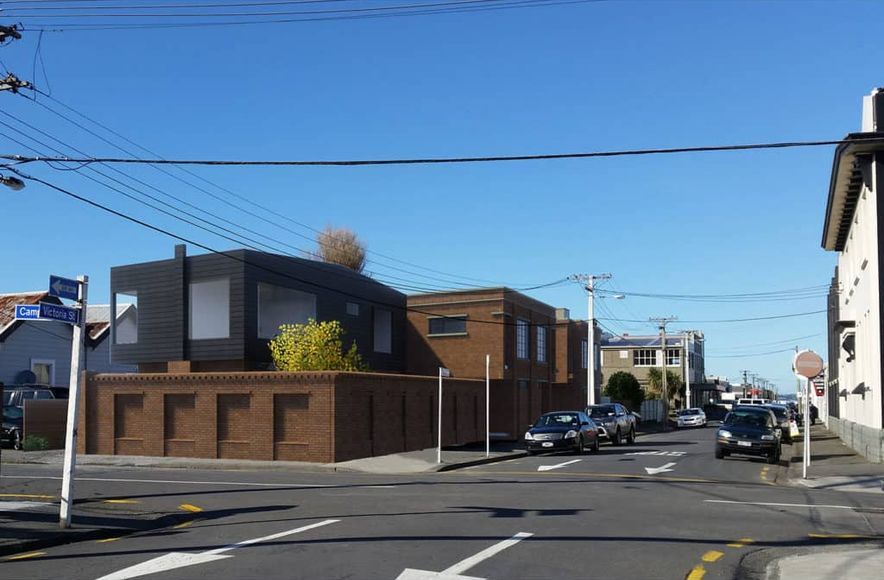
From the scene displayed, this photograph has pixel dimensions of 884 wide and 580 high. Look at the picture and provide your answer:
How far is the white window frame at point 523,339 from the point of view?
147 ft

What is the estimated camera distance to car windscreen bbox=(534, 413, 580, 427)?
3056cm

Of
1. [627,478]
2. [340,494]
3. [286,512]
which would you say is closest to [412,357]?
[627,478]

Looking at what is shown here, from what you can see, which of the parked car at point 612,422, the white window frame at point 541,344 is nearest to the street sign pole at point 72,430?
the parked car at point 612,422

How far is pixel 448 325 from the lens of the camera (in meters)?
43.9

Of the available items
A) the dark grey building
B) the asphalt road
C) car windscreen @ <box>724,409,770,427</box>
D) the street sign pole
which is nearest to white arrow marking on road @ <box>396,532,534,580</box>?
the asphalt road

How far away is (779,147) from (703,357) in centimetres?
11867

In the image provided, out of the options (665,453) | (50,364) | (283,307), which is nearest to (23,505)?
(665,453)

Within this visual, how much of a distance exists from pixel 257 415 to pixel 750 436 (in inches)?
611

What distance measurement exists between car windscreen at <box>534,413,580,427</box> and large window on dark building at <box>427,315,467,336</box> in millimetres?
12516

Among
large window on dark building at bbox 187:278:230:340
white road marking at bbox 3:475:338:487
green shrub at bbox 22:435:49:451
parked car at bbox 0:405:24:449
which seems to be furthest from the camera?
large window on dark building at bbox 187:278:230:340

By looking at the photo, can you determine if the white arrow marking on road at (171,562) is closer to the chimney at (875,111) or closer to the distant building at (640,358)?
the chimney at (875,111)

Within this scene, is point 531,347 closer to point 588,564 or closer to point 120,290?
point 120,290

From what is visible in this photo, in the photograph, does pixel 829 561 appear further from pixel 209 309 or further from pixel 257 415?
pixel 209 309

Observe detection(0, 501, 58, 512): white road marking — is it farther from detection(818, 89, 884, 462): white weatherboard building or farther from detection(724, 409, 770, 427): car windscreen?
detection(724, 409, 770, 427): car windscreen
